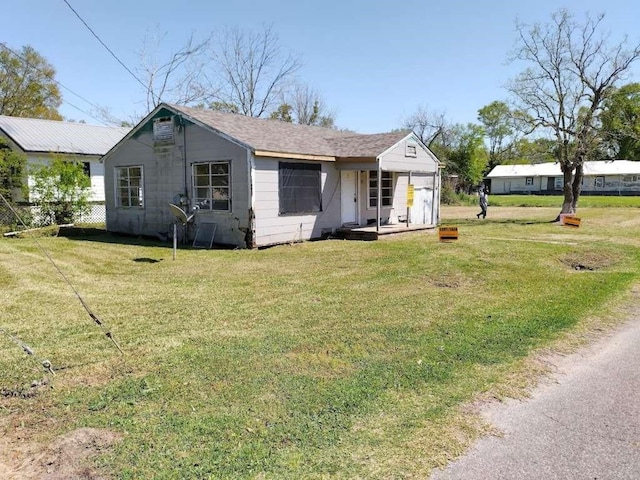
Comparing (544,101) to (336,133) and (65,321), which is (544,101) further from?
(65,321)

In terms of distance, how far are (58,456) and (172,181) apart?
40.1 ft

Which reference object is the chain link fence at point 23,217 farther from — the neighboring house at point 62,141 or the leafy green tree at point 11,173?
the neighboring house at point 62,141

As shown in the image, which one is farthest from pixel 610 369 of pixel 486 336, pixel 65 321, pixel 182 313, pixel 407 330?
pixel 65 321

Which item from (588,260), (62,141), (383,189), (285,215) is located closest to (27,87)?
(62,141)

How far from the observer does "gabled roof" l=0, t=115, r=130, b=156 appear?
23.2 metres

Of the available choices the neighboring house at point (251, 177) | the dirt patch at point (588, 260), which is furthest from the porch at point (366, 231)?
the dirt patch at point (588, 260)

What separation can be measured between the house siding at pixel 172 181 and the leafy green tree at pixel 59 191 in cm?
118

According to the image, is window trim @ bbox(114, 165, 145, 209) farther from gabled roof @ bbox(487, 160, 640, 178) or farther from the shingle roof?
gabled roof @ bbox(487, 160, 640, 178)

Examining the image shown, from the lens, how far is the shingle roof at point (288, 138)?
43.4 ft

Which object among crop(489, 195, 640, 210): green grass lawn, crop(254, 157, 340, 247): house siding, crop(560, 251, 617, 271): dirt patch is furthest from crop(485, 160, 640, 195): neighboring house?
crop(254, 157, 340, 247): house siding

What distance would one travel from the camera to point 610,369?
15.4 feet

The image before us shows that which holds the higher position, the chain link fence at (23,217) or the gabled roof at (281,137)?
the gabled roof at (281,137)

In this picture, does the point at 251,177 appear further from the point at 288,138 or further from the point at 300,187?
the point at 288,138

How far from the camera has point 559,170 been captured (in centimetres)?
5800
